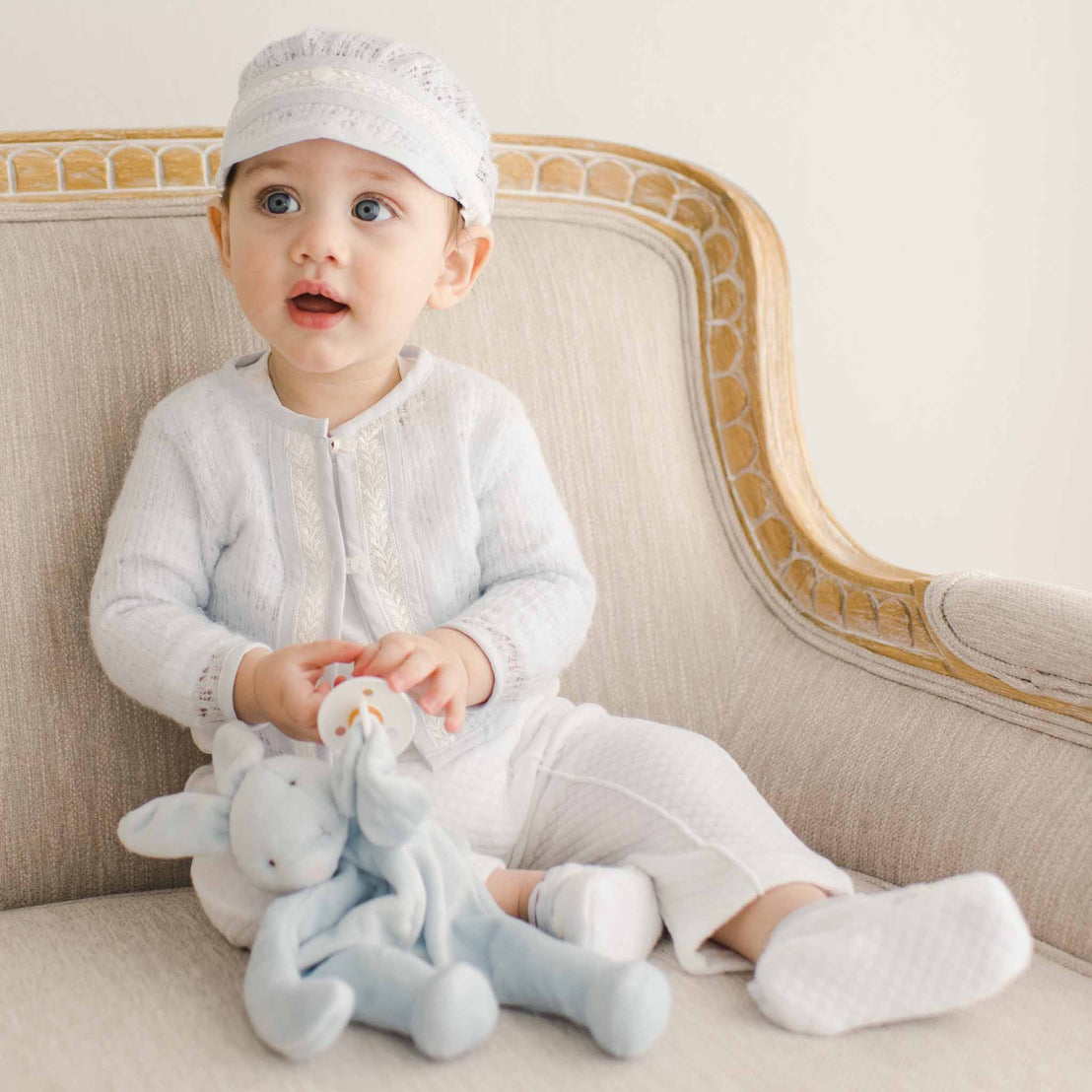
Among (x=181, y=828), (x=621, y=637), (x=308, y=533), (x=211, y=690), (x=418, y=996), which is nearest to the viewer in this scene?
(x=418, y=996)

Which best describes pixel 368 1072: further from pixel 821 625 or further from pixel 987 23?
pixel 987 23

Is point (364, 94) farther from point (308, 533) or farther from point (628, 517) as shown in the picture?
point (628, 517)

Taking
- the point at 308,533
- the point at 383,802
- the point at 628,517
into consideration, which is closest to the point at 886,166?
the point at 628,517

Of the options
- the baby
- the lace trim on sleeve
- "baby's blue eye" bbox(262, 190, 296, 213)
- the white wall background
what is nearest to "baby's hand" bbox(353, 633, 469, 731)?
the baby

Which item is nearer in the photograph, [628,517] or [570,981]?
[570,981]

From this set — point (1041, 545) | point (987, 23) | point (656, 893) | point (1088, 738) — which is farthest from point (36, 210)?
point (1041, 545)

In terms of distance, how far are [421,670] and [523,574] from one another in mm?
220

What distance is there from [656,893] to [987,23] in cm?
139

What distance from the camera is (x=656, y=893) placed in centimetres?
87

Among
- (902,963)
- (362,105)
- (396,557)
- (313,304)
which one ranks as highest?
(362,105)

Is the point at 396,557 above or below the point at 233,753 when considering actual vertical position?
above

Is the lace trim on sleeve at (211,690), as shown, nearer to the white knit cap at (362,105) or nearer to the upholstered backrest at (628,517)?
the upholstered backrest at (628,517)

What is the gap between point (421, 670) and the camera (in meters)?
0.84

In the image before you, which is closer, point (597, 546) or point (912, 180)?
point (597, 546)
